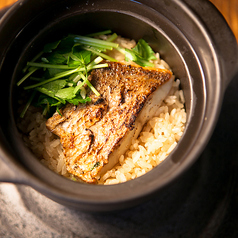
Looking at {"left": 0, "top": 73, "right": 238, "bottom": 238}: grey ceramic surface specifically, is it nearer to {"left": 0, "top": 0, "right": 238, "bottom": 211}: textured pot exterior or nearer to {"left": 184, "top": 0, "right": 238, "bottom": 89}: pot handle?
{"left": 0, "top": 0, "right": 238, "bottom": 211}: textured pot exterior

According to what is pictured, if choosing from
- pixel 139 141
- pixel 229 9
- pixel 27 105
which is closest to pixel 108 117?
pixel 139 141

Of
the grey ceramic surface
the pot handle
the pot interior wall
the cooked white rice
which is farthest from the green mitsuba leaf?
the grey ceramic surface

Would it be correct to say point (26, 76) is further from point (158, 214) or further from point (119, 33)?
point (158, 214)

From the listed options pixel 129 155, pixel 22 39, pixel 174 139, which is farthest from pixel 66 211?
pixel 22 39

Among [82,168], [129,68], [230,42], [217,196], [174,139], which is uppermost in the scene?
[230,42]

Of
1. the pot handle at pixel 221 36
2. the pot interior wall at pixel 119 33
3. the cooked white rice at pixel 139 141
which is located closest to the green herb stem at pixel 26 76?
the pot interior wall at pixel 119 33

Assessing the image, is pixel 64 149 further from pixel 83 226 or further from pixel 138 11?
pixel 138 11
